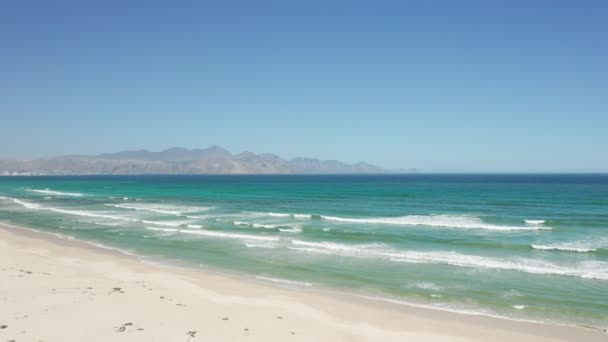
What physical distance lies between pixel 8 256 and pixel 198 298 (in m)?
11.8

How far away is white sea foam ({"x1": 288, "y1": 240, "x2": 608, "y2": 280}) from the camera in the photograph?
55.5ft

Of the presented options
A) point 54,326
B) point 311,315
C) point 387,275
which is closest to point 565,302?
point 387,275

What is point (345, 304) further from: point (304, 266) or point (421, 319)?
point (304, 266)

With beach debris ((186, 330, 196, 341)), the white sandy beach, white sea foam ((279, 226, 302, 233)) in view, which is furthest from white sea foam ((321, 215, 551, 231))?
beach debris ((186, 330, 196, 341))

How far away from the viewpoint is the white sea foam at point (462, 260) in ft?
55.5

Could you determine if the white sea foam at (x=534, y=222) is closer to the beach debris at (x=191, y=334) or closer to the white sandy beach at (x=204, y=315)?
the white sandy beach at (x=204, y=315)

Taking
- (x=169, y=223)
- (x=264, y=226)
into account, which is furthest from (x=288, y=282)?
(x=169, y=223)

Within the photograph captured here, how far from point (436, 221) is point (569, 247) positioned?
10846 mm

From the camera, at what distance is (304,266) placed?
61.1 ft

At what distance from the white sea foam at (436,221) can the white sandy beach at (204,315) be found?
17.2m

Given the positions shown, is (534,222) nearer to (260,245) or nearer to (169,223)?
(260,245)

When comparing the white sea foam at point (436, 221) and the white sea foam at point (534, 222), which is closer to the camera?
the white sea foam at point (436, 221)

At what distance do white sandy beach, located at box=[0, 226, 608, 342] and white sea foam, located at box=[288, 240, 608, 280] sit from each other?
6.29 m

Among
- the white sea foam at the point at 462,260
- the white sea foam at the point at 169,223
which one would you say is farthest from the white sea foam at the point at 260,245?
the white sea foam at the point at 169,223
